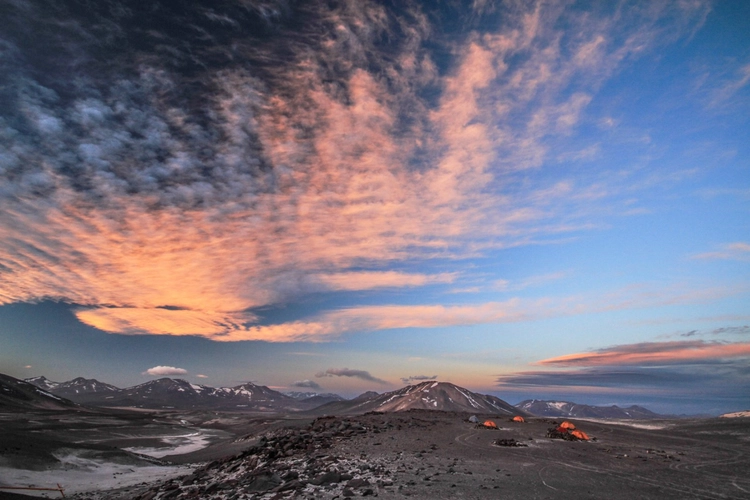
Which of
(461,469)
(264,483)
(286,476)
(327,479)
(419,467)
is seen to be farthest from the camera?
(419,467)

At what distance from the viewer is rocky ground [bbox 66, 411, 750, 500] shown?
55.9 feet

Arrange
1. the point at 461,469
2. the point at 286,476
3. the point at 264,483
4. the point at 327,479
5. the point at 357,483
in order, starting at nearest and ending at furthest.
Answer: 1. the point at 357,483
2. the point at 327,479
3. the point at 264,483
4. the point at 286,476
5. the point at 461,469

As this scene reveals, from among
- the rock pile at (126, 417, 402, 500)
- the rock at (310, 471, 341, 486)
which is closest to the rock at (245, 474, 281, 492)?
the rock pile at (126, 417, 402, 500)

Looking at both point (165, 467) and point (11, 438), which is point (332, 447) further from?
point (11, 438)

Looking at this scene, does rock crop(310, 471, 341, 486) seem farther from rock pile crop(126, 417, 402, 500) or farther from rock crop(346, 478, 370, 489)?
rock crop(346, 478, 370, 489)

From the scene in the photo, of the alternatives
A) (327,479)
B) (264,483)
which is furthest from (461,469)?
(264,483)

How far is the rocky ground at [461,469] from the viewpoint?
55.9ft

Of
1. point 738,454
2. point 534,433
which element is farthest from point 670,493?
point 534,433

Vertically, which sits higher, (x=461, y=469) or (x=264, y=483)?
(x=264, y=483)

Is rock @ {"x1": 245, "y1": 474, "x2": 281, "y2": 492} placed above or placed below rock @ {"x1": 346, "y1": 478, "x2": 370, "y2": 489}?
above

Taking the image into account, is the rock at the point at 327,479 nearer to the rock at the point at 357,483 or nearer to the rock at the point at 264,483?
the rock at the point at 357,483

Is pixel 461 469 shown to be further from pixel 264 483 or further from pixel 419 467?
pixel 264 483

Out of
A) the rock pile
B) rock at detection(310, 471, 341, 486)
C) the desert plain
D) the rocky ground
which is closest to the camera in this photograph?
the rock pile

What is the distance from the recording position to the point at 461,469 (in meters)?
20.7
